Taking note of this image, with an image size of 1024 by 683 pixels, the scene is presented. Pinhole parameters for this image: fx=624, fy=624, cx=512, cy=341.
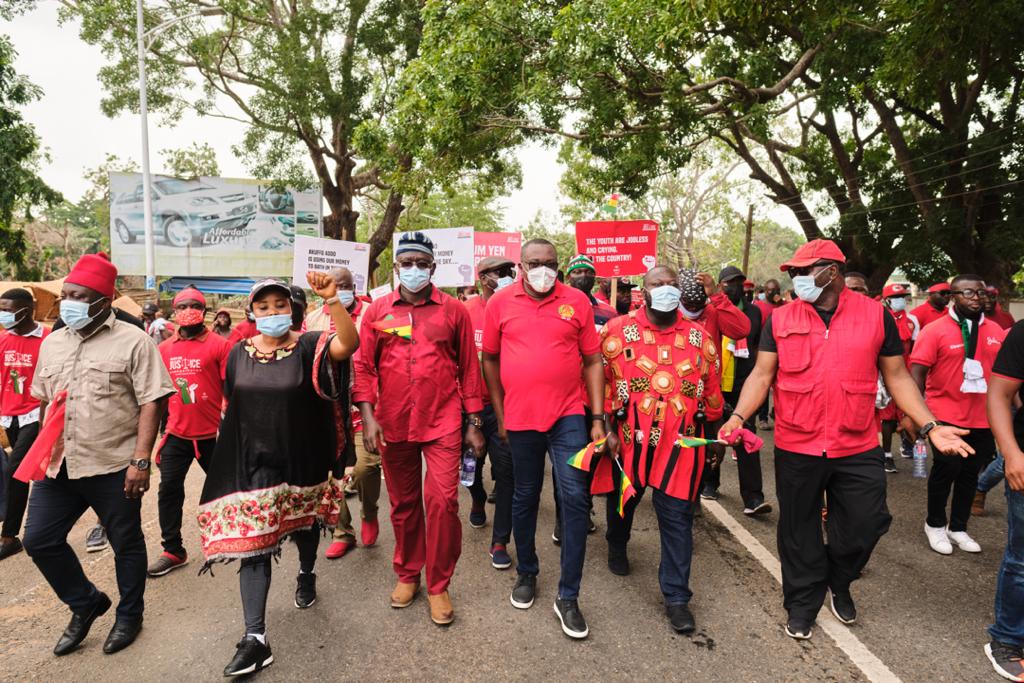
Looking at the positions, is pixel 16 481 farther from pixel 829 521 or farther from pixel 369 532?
pixel 829 521

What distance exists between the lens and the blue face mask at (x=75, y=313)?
10.4 ft

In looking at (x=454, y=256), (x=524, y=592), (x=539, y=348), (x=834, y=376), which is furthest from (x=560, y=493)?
(x=454, y=256)

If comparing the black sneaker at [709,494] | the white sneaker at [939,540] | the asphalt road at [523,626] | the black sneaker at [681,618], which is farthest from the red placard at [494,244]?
the black sneaker at [681,618]

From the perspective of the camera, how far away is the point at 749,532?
4.84 metres

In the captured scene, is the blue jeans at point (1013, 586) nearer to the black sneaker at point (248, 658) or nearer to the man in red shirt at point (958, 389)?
the man in red shirt at point (958, 389)

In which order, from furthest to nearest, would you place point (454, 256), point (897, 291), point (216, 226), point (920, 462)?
point (216, 226) → point (454, 256) → point (897, 291) → point (920, 462)

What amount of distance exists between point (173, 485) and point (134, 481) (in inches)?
44.5

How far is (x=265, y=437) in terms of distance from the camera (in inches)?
125

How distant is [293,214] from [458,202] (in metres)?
13.6

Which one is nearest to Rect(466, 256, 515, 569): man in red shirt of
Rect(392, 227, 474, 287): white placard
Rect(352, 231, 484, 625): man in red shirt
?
Rect(352, 231, 484, 625): man in red shirt

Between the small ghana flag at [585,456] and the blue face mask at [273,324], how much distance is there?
66.1 inches

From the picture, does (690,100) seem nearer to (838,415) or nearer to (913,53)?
(913,53)

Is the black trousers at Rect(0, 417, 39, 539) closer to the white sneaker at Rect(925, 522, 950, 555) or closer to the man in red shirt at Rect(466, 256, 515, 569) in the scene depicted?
the man in red shirt at Rect(466, 256, 515, 569)

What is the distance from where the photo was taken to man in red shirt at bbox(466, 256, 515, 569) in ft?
14.0
